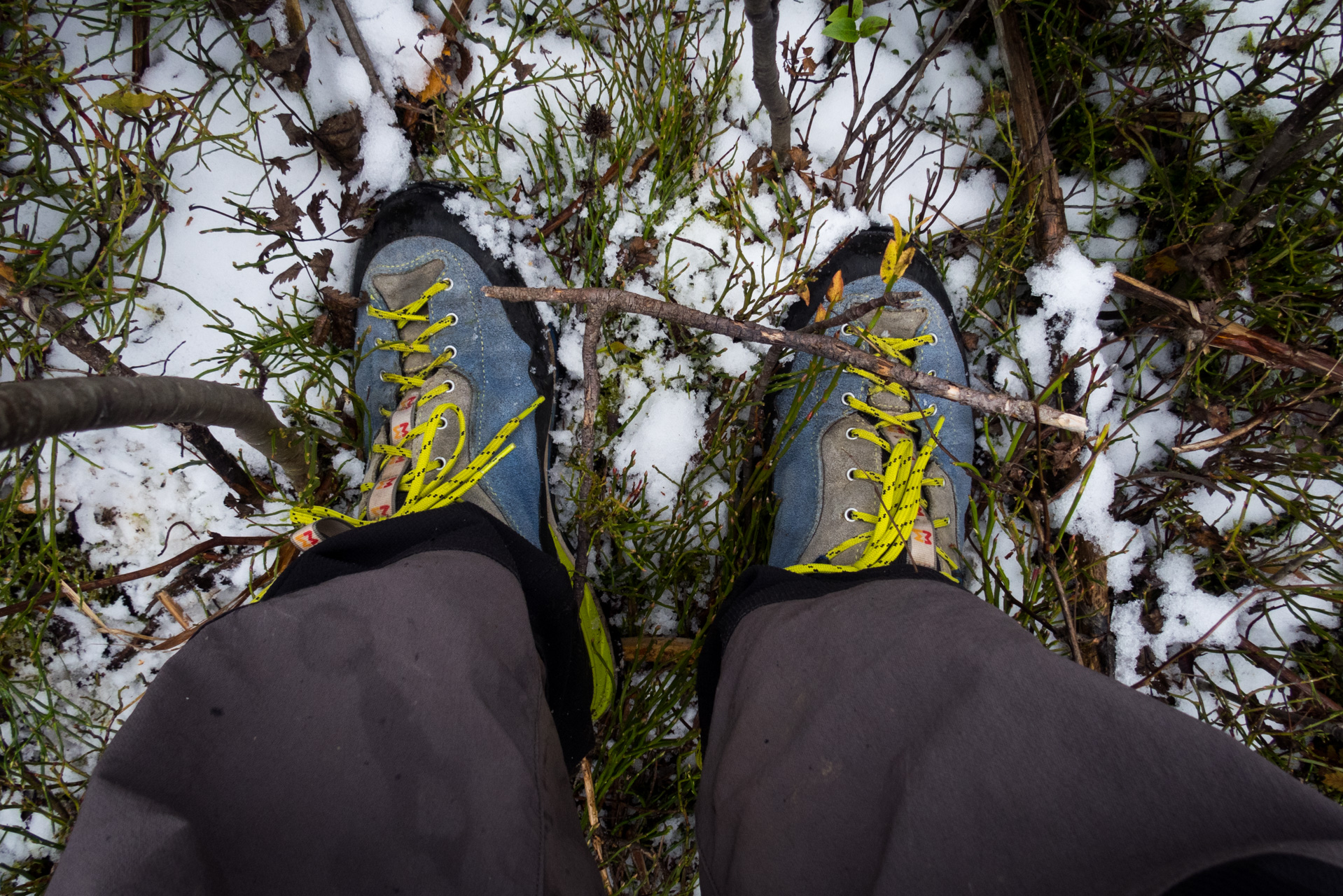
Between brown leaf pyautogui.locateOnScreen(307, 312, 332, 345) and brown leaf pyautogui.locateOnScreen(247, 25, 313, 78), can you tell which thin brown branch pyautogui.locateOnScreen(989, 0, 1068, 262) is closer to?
brown leaf pyautogui.locateOnScreen(247, 25, 313, 78)

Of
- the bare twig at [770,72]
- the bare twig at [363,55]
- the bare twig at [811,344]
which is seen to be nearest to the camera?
the bare twig at [770,72]

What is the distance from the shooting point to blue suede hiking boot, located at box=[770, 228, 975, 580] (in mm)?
1805

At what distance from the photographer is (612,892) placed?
6.29ft

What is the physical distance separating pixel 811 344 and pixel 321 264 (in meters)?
1.46

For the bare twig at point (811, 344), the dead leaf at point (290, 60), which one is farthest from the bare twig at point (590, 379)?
the dead leaf at point (290, 60)

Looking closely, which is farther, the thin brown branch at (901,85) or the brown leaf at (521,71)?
the brown leaf at (521,71)

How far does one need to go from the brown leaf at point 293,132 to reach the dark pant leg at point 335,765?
134cm

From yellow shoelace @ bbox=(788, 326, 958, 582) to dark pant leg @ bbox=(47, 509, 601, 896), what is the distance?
0.72 m

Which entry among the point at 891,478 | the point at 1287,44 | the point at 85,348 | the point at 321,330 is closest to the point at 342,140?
the point at 321,330

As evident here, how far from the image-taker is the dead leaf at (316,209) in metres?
1.90

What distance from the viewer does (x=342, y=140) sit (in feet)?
6.01

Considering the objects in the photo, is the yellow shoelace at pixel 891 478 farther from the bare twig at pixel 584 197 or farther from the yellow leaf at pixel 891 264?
the bare twig at pixel 584 197

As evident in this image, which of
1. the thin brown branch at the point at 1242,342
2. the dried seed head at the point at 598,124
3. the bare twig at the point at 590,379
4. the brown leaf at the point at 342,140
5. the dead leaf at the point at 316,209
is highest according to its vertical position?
the dried seed head at the point at 598,124

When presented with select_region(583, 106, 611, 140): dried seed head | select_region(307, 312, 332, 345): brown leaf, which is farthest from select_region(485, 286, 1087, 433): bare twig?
select_region(307, 312, 332, 345): brown leaf
